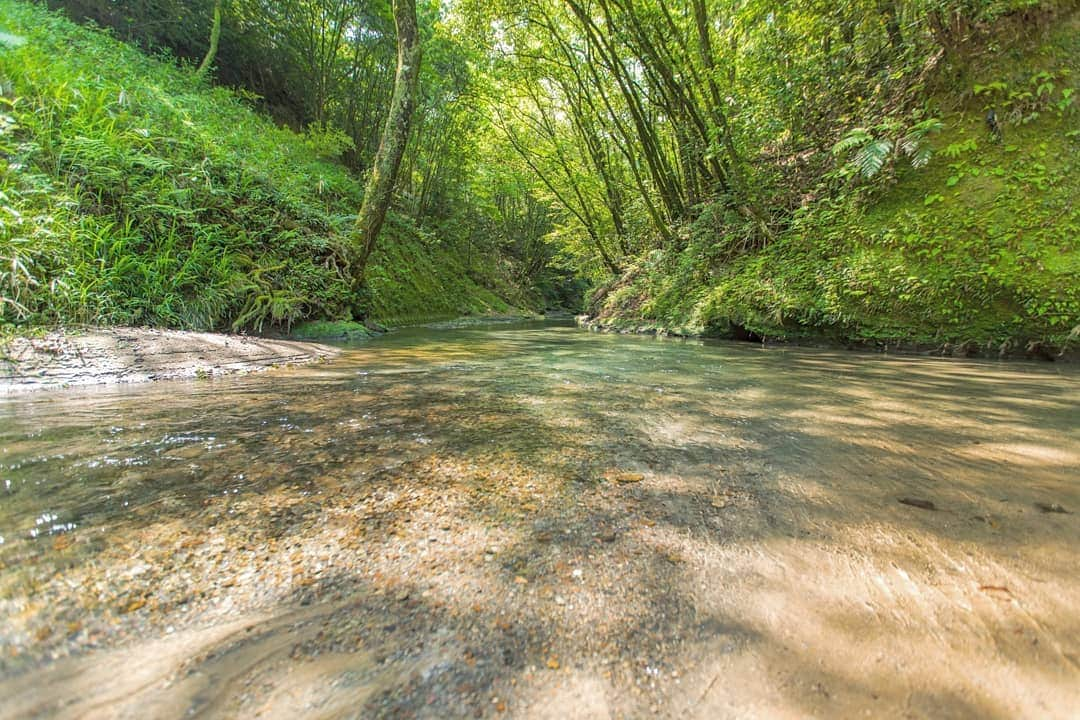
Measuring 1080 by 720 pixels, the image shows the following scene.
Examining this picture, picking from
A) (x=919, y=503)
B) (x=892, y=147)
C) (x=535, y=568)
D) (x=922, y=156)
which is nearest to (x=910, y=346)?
(x=922, y=156)

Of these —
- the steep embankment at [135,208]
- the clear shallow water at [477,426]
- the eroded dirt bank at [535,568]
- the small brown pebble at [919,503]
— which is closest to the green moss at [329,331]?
the steep embankment at [135,208]

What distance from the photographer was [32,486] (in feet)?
3.82

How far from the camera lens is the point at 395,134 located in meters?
6.15

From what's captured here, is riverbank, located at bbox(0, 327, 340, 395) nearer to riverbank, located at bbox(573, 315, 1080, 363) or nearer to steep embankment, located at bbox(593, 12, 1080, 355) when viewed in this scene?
riverbank, located at bbox(573, 315, 1080, 363)

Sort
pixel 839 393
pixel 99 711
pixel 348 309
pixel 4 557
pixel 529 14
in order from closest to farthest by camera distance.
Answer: pixel 99 711
pixel 4 557
pixel 839 393
pixel 348 309
pixel 529 14

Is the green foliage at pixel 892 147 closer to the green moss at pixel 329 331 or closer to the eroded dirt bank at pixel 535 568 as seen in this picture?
the eroded dirt bank at pixel 535 568

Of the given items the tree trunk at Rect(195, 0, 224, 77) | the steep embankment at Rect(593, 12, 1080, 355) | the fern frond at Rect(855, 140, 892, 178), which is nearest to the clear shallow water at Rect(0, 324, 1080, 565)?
the steep embankment at Rect(593, 12, 1080, 355)

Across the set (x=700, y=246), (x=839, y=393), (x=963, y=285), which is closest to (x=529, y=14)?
(x=700, y=246)

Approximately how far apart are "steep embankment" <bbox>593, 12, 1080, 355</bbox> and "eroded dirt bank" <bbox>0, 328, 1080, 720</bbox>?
306 centimetres

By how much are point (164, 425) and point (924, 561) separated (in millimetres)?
2489

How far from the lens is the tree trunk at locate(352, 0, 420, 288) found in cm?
581

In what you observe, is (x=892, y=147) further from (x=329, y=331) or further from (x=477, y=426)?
(x=329, y=331)

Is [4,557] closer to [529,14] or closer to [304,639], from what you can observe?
[304,639]

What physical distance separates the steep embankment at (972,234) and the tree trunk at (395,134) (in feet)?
18.1
